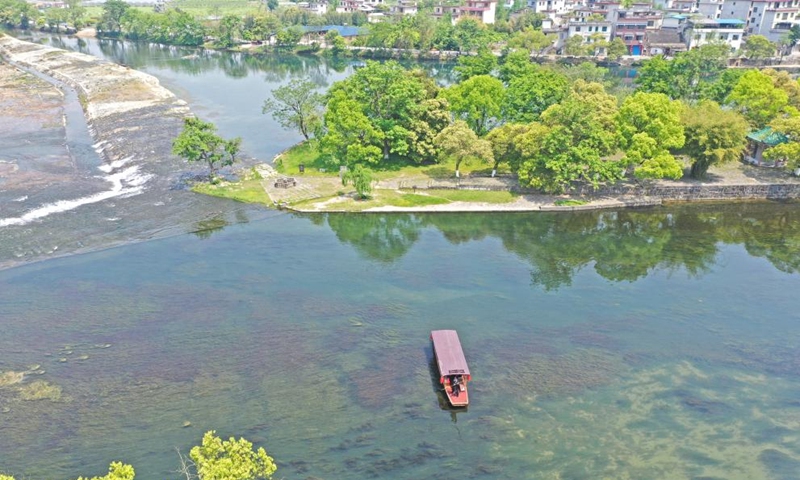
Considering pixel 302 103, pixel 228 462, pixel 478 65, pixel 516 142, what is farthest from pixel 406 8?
pixel 228 462

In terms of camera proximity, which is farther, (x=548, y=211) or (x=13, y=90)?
(x=13, y=90)

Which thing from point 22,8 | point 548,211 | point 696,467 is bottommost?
point 696,467

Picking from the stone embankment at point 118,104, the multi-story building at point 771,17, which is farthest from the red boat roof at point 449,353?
the multi-story building at point 771,17

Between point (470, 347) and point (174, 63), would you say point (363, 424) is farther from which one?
point (174, 63)

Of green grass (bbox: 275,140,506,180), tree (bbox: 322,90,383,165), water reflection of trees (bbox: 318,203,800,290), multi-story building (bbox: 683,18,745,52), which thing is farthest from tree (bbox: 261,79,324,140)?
multi-story building (bbox: 683,18,745,52)

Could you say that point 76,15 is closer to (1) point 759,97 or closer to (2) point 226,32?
(2) point 226,32

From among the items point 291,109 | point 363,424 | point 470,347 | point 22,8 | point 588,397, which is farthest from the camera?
point 22,8

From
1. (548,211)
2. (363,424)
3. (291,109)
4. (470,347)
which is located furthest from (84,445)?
(291,109)
